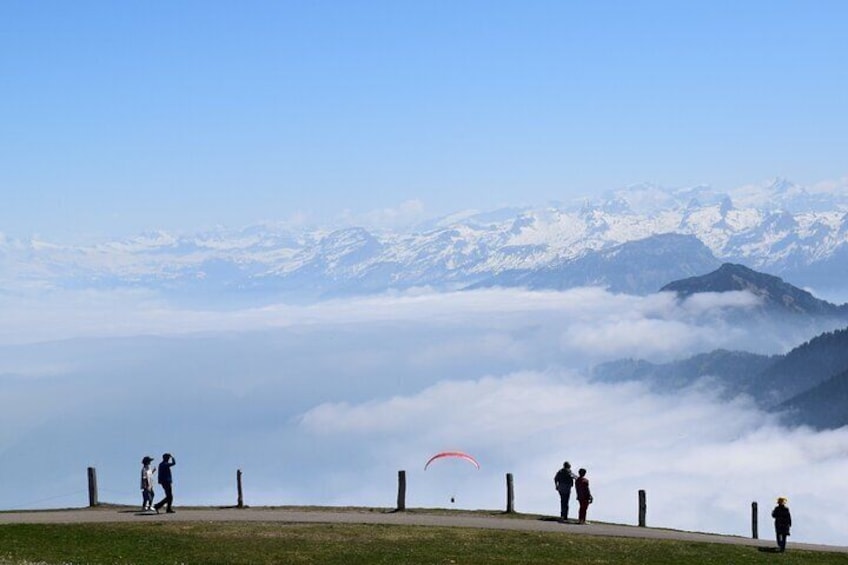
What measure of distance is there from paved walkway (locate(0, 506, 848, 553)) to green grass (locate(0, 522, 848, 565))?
2.30m

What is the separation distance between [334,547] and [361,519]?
33.1 ft

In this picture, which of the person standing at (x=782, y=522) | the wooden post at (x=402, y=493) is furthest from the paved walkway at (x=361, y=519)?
the person standing at (x=782, y=522)

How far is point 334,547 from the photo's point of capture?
4853 cm

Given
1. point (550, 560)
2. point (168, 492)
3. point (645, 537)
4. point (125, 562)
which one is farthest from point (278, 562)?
point (645, 537)

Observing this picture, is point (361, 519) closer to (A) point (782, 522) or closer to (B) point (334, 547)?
(B) point (334, 547)

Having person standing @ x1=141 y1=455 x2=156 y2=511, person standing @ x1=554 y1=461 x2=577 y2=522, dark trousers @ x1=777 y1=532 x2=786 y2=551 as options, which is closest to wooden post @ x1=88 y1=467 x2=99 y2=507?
person standing @ x1=141 y1=455 x2=156 y2=511

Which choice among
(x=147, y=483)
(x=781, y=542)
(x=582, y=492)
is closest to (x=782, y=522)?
(x=781, y=542)

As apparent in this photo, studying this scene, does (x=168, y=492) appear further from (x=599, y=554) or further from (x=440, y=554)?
(x=599, y=554)

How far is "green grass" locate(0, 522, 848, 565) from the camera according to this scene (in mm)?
45406

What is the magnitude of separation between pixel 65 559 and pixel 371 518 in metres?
19.2

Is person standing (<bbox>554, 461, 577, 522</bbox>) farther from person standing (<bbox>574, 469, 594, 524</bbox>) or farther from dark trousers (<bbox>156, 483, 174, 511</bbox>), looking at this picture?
dark trousers (<bbox>156, 483, 174, 511</bbox>)

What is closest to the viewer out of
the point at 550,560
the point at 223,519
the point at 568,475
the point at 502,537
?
the point at 550,560

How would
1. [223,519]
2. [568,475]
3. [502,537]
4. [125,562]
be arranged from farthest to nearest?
[568,475] → [223,519] → [502,537] → [125,562]

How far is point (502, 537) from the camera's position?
172 ft
